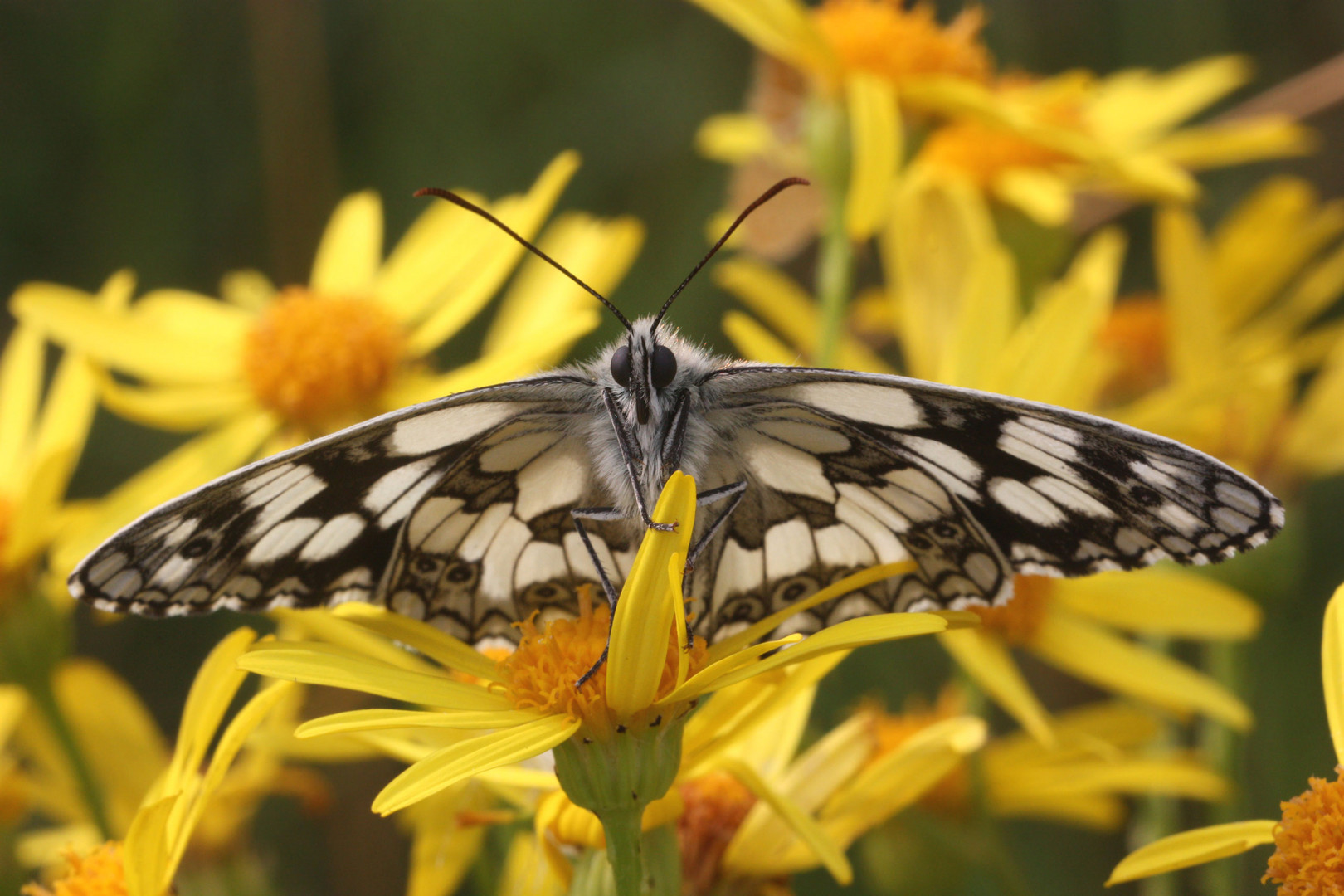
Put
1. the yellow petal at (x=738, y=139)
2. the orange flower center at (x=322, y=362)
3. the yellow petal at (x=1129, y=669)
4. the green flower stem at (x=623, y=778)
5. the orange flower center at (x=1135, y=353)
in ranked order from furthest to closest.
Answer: the orange flower center at (x=1135, y=353), the yellow petal at (x=738, y=139), the orange flower center at (x=322, y=362), the yellow petal at (x=1129, y=669), the green flower stem at (x=623, y=778)

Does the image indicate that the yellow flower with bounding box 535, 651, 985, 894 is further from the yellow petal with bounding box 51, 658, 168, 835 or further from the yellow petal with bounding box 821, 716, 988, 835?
the yellow petal with bounding box 51, 658, 168, 835

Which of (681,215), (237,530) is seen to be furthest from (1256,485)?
(681,215)

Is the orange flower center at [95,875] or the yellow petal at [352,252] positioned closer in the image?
the orange flower center at [95,875]

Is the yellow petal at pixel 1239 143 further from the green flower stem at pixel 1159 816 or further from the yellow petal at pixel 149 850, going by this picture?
the yellow petal at pixel 149 850

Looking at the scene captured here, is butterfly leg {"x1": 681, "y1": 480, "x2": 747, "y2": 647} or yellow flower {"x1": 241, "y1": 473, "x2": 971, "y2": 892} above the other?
butterfly leg {"x1": 681, "y1": 480, "x2": 747, "y2": 647}

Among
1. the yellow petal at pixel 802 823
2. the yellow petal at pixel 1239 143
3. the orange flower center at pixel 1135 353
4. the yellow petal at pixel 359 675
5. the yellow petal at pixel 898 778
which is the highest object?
the yellow petal at pixel 1239 143

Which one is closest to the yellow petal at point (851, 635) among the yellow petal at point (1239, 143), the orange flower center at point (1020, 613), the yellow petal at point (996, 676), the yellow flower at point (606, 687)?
the yellow flower at point (606, 687)

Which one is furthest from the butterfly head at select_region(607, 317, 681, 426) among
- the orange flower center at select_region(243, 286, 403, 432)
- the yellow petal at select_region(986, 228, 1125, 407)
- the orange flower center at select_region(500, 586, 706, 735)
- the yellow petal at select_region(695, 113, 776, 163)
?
the yellow petal at select_region(695, 113, 776, 163)
